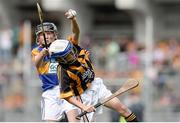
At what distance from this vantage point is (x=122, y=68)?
1964 centimetres

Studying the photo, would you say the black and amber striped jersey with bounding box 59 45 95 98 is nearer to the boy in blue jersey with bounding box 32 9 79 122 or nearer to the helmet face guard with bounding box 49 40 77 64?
the helmet face guard with bounding box 49 40 77 64

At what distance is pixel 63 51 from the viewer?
12078 mm

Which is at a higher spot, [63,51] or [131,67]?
[63,51]

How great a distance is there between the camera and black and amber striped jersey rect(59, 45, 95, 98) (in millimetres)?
12438

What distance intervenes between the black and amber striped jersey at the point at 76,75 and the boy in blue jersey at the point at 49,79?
18.4 inches

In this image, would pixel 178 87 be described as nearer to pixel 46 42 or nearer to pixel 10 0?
pixel 46 42

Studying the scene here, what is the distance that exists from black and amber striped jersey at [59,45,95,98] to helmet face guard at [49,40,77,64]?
0.15 m

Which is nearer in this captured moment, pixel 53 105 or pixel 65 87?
pixel 65 87

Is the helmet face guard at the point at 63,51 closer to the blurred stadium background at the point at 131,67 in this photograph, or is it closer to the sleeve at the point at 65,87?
the sleeve at the point at 65,87

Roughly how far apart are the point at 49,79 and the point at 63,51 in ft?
5.21

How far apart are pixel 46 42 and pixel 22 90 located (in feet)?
23.9

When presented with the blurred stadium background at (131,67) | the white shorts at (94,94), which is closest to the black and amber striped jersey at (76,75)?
the white shorts at (94,94)

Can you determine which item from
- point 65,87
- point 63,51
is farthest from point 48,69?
point 63,51

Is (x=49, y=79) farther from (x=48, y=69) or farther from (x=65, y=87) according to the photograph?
(x=65, y=87)
